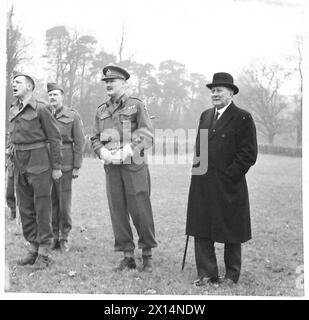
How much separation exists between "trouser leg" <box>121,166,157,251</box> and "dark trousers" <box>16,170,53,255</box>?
863 mm

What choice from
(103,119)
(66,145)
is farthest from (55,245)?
(103,119)

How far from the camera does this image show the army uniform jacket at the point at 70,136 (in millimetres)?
5965

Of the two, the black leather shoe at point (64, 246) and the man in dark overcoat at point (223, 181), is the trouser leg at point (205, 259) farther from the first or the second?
the black leather shoe at point (64, 246)

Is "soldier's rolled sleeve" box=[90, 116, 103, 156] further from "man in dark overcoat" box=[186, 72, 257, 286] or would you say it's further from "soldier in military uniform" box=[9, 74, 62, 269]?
"man in dark overcoat" box=[186, 72, 257, 286]

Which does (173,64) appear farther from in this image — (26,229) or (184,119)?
(26,229)

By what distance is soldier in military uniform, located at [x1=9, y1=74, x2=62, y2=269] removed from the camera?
5.32m

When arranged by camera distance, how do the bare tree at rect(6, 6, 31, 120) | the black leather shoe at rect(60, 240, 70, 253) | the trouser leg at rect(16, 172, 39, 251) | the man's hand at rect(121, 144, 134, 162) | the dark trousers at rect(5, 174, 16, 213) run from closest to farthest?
the man's hand at rect(121, 144, 134, 162) → the trouser leg at rect(16, 172, 39, 251) → the bare tree at rect(6, 6, 31, 120) → the dark trousers at rect(5, 174, 16, 213) → the black leather shoe at rect(60, 240, 70, 253)

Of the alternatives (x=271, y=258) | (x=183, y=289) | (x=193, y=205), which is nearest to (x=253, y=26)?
(x=193, y=205)

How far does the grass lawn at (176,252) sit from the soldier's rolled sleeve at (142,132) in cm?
119

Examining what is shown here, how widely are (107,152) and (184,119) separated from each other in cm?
126

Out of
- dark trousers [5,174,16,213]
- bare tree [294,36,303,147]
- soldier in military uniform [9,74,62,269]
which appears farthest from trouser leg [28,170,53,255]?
bare tree [294,36,303,147]
